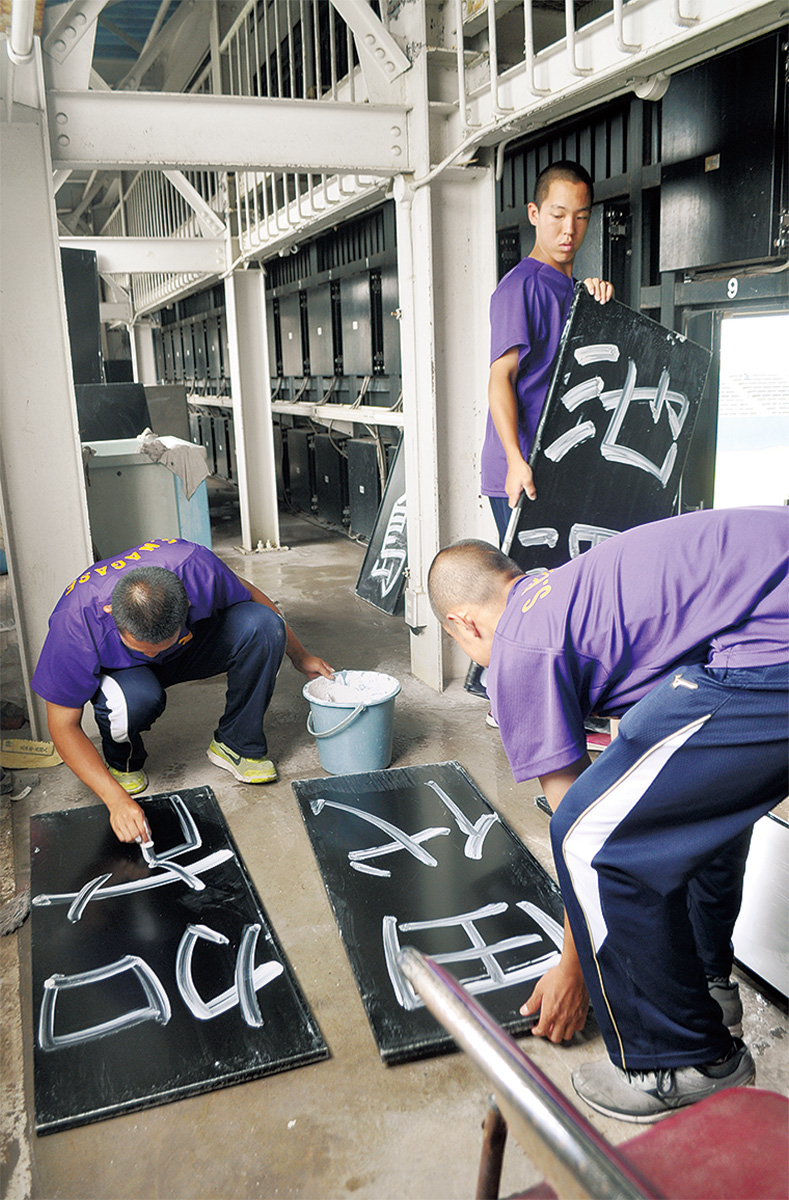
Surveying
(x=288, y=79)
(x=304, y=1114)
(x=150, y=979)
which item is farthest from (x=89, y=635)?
(x=288, y=79)

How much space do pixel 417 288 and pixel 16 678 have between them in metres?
2.88

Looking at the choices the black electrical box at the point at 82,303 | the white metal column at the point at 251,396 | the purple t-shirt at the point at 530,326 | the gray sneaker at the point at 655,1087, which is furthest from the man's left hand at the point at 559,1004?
the white metal column at the point at 251,396

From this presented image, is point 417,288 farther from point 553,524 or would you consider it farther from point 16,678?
point 16,678

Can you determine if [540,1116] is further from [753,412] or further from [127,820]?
[753,412]

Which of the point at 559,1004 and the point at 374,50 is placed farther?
the point at 374,50

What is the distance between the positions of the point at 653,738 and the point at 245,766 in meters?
2.03

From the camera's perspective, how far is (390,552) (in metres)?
5.25

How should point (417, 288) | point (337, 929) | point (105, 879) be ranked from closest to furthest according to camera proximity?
point (337, 929)
point (105, 879)
point (417, 288)

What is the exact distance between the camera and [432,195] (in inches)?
151

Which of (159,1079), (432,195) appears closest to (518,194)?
(432,195)

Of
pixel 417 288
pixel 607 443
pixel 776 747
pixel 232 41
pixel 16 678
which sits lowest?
pixel 16 678

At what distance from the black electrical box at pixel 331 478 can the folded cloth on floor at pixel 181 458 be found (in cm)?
280

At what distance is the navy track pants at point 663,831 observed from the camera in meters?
1.58

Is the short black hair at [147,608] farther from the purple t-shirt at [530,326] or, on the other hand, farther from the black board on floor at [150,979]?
the purple t-shirt at [530,326]
